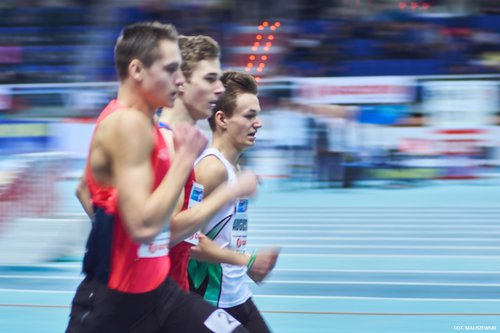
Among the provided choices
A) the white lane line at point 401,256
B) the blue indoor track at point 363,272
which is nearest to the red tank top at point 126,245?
the blue indoor track at point 363,272

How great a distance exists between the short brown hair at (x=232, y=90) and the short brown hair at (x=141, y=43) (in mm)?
946

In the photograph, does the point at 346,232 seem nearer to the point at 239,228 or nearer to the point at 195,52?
the point at 239,228

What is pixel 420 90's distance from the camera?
1353 cm

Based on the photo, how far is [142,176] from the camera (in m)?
2.63

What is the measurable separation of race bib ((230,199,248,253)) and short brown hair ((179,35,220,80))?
0.56 metres

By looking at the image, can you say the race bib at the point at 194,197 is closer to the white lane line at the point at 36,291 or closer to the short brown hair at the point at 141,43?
the short brown hair at the point at 141,43

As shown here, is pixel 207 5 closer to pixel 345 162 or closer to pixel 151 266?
pixel 345 162

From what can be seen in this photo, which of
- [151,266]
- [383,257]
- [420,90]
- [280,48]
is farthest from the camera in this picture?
[280,48]

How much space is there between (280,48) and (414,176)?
13.7ft

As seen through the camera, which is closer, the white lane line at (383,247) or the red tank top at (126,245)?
the red tank top at (126,245)

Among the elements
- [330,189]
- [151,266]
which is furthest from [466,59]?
[151,266]

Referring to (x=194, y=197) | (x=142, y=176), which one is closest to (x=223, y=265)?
(x=194, y=197)

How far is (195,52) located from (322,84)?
10.5m

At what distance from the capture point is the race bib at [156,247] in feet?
9.15
